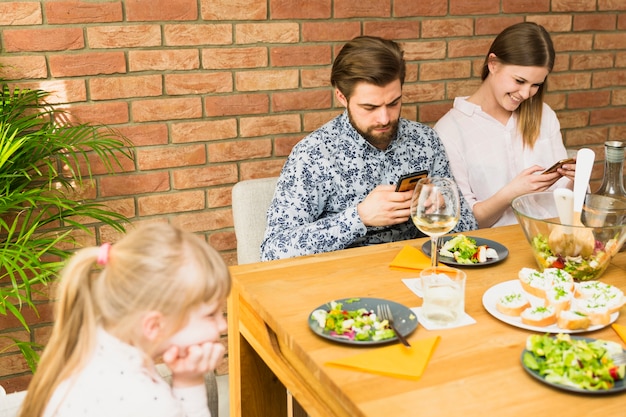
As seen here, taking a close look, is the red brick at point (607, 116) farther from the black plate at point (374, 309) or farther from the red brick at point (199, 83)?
the black plate at point (374, 309)

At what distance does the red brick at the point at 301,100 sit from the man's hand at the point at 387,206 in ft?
2.82

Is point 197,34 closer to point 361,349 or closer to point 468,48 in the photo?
point 468,48

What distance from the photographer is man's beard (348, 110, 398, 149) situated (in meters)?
2.12

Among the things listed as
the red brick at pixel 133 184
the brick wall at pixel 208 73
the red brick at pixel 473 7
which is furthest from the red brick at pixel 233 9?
the red brick at pixel 473 7

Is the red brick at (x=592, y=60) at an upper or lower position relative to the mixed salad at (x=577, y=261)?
upper

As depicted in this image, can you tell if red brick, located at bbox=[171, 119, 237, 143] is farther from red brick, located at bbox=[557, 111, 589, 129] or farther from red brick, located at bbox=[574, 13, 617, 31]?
red brick, located at bbox=[574, 13, 617, 31]

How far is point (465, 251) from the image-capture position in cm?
167

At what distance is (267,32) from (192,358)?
1683 mm

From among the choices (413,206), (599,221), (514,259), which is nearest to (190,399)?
(413,206)

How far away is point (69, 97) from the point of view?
2.33 m

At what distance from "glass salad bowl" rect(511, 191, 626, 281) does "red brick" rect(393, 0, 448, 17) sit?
4.46ft

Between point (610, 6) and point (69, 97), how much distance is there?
2.32 meters

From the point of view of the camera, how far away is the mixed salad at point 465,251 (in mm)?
1653

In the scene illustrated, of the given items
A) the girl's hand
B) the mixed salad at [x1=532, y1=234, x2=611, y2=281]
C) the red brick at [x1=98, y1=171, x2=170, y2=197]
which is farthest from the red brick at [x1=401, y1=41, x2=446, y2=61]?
the girl's hand
